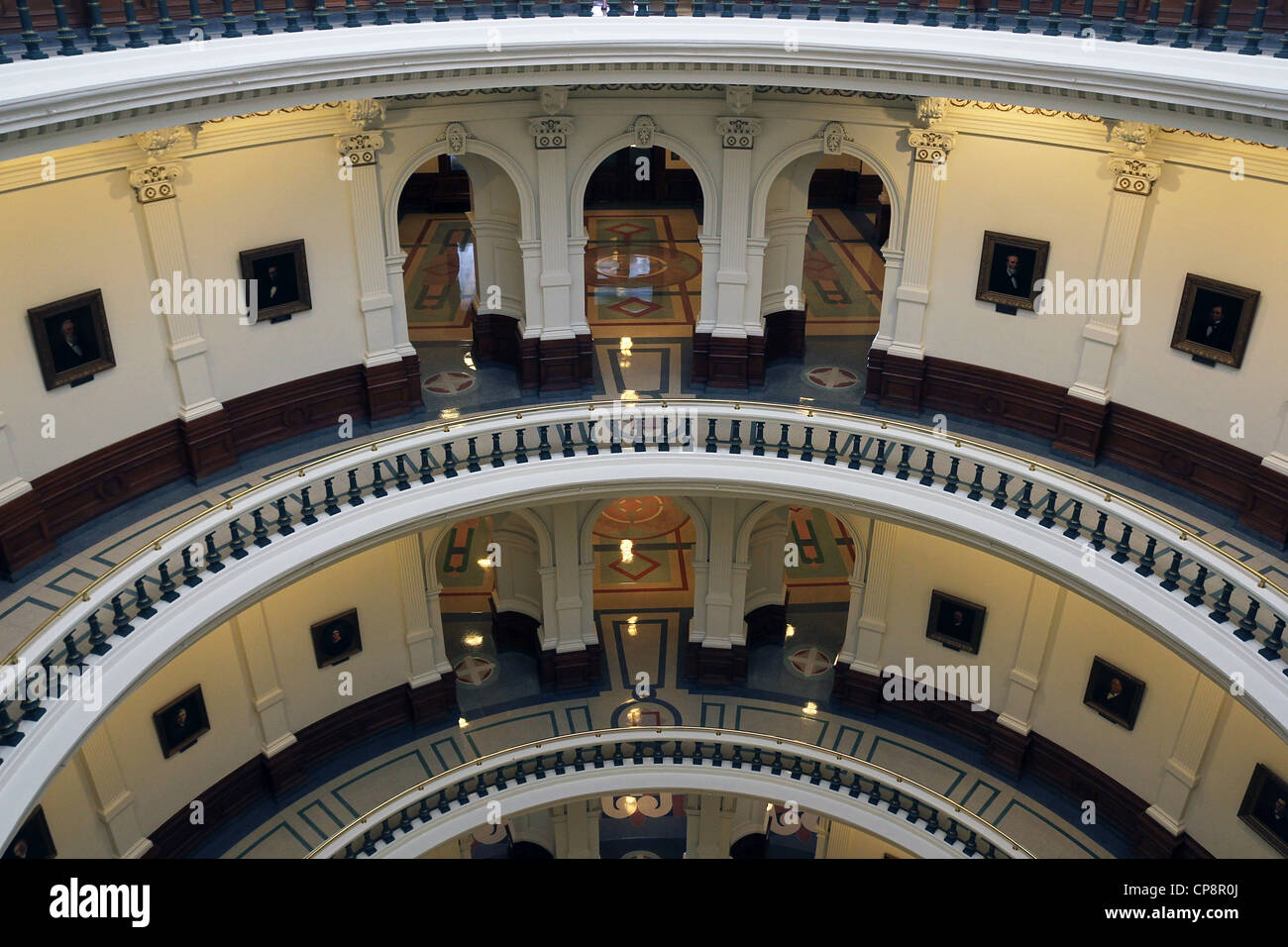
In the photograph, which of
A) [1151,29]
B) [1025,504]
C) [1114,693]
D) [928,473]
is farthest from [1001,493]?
[1151,29]

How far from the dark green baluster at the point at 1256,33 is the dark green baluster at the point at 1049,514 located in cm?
439

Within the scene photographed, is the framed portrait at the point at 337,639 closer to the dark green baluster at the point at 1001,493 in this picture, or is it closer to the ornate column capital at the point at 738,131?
the ornate column capital at the point at 738,131

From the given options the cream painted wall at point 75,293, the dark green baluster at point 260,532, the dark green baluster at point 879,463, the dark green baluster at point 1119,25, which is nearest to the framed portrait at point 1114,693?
the dark green baluster at point 879,463

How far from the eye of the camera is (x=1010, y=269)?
13.0 meters

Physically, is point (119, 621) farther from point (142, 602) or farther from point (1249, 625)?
point (1249, 625)

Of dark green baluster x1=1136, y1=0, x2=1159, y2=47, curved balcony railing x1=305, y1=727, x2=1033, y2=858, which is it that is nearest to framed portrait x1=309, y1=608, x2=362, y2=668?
curved balcony railing x1=305, y1=727, x2=1033, y2=858

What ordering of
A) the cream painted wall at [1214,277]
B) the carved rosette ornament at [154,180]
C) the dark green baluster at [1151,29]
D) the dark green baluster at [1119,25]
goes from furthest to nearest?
the carved rosette ornament at [154,180] → the cream painted wall at [1214,277] → the dark green baluster at [1119,25] → the dark green baluster at [1151,29]

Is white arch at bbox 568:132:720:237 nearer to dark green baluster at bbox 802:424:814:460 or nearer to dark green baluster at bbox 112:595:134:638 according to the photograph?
dark green baluster at bbox 802:424:814:460

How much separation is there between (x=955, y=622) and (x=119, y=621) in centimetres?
1005

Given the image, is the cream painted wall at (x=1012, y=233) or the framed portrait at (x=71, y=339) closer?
the framed portrait at (x=71, y=339)

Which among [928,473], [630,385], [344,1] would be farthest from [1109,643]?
[344,1]

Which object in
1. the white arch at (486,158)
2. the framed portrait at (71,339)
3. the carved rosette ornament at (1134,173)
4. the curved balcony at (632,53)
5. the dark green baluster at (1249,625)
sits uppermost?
the curved balcony at (632,53)

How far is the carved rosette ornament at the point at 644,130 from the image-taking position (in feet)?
44.5
